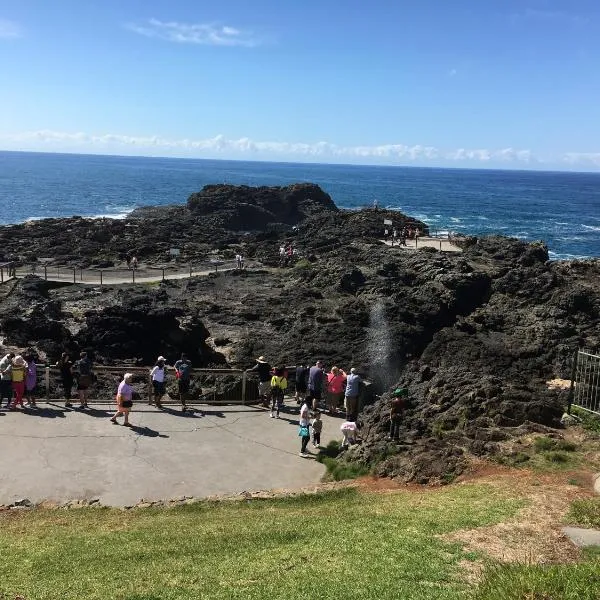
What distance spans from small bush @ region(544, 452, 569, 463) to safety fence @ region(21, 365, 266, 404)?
29.3 feet

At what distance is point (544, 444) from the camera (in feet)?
43.0

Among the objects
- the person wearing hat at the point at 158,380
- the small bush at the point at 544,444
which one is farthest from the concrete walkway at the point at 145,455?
the small bush at the point at 544,444

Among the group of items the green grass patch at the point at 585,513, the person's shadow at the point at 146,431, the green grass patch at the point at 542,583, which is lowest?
the person's shadow at the point at 146,431

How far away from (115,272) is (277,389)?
27030mm

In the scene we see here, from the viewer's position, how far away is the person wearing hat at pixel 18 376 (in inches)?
643

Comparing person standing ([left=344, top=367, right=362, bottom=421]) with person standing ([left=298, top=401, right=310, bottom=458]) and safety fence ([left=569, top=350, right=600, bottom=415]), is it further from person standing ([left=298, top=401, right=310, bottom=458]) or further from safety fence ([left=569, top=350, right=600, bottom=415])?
safety fence ([left=569, top=350, right=600, bottom=415])

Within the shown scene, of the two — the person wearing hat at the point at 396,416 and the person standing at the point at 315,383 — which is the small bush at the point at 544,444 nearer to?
the person wearing hat at the point at 396,416

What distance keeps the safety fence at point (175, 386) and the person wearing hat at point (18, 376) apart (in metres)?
0.90

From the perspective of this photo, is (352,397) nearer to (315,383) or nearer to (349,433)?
(315,383)

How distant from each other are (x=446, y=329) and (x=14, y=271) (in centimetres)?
2638

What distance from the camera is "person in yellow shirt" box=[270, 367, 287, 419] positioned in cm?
1753

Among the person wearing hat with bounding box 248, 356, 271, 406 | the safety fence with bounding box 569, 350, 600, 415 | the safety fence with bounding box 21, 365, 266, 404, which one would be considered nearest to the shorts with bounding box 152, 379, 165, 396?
the safety fence with bounding box 21, 365, 266, 404

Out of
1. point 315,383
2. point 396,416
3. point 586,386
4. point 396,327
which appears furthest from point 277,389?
point 396,327

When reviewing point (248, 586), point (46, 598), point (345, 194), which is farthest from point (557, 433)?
point (345, 194)
